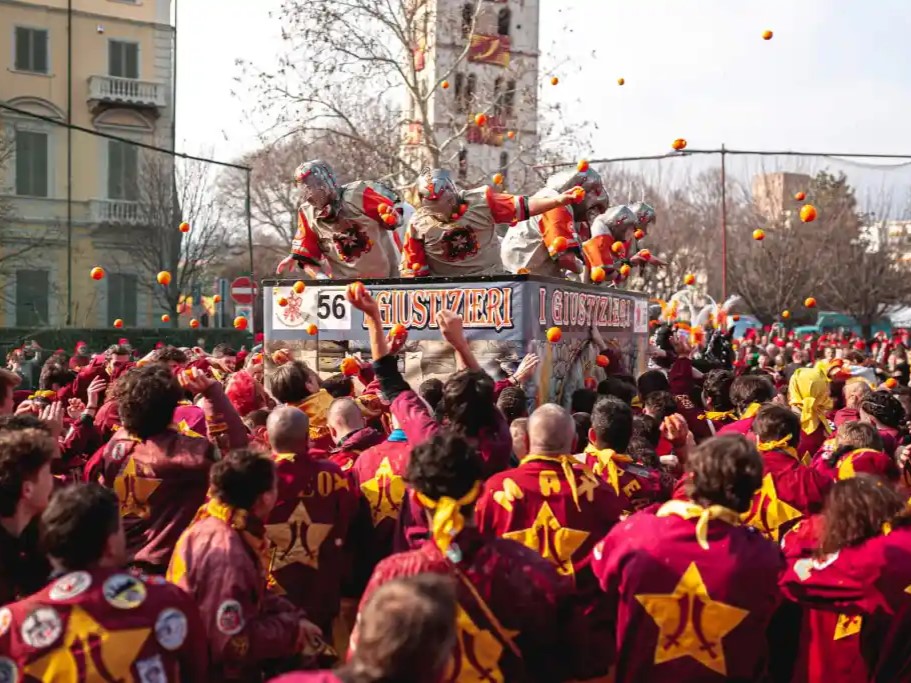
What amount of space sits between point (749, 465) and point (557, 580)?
0.78 metres

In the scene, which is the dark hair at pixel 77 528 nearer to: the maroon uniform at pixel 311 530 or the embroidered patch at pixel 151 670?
the embroidered patch at pixel 151 670

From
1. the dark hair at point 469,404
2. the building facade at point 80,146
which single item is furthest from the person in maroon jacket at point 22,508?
the building facade at point 80,146

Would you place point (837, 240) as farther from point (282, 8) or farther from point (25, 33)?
point (25, 33)

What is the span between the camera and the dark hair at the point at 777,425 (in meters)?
4.95

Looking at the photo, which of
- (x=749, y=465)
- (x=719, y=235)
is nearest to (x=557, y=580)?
(x=749, y=465)

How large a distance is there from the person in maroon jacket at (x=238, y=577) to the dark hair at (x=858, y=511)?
181 cm

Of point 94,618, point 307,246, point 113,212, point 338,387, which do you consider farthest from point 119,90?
point 94,618

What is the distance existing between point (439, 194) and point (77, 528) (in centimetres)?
750

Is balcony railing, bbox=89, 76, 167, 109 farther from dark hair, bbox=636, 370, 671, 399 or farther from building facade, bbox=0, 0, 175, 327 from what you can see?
dark hair, bbox=636, 370, 671, 399

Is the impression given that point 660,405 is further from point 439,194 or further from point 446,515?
point 439,194

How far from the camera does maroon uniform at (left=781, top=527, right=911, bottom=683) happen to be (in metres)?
3.87

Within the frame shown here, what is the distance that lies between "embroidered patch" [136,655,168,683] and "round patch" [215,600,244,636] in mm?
344

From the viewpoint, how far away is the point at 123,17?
3762 cm

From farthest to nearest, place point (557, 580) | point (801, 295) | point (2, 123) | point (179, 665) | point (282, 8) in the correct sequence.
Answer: point (801, 295) → point (2, 123) → point (282, 8) → point (557, 580) → point (179, 665)
